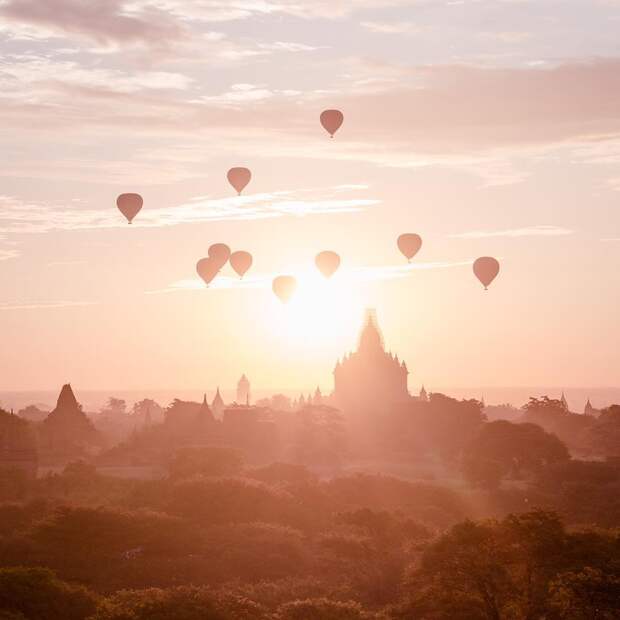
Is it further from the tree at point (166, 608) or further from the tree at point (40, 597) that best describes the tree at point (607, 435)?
the tree at point (166, 608)

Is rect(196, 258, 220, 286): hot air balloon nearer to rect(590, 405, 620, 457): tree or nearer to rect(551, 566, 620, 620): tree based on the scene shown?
rect(590, 405, 620, 457): tree

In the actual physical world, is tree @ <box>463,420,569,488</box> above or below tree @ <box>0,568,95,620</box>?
above

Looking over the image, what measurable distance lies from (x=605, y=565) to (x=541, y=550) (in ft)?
7.62

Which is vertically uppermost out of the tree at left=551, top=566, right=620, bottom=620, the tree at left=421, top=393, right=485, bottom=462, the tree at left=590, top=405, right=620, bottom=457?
the tree at left=421, top=393, right=485, bottom=462

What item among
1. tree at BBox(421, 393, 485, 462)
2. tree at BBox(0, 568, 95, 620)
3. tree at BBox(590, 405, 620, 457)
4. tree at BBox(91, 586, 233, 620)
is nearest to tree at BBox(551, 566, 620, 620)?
tree at BBox(91, 586, 233, 620)

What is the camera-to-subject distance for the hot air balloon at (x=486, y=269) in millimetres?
92688

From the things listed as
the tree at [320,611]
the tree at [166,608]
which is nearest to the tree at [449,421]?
the tree at [320,611]

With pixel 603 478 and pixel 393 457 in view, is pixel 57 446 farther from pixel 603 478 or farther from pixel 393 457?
pixel 603 478

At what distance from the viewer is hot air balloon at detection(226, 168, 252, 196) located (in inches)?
3349

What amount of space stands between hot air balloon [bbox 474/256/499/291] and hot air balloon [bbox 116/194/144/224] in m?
28.8

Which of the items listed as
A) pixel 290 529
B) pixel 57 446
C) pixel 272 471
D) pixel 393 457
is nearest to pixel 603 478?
pixel 272 471

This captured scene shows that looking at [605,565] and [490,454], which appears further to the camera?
[490,454]

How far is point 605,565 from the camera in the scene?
132 ft

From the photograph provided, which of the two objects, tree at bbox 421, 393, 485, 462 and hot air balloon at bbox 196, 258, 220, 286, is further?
tree at bbox 421, 393, 485, 462
